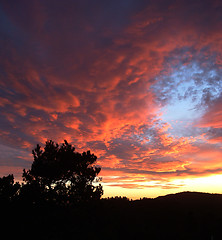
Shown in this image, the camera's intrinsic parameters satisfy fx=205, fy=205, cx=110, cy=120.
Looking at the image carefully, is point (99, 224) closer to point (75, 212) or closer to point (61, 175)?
point (75, 212)

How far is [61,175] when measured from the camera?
3138 centimetres

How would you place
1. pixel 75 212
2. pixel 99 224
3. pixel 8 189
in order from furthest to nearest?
1. pixel 8 189
2. pixel 75 212
3. pixel 99 224

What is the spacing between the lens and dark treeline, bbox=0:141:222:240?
18.7 meters

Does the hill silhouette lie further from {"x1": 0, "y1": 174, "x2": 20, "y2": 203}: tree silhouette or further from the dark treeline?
{"x1": 0, "y1": 174, "x2": 20, "y2": 203}: tree silhouette

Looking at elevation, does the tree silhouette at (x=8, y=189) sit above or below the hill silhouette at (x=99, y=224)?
above

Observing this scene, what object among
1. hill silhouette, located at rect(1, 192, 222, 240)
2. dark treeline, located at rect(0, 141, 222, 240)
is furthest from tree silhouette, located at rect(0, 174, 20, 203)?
hill silhouette, located at rect(1, 192, 222, 240)

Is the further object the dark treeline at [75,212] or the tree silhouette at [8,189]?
the tree silhouette at [8,189]

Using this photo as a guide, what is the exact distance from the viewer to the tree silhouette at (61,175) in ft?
98.5

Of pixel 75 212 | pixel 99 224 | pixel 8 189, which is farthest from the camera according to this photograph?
pixel 8 189

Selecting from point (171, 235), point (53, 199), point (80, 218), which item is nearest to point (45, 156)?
point (53, 199)

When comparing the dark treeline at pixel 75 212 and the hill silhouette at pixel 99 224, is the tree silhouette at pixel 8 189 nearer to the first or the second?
the dark treeline at pixel 75 212

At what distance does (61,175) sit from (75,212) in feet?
22.7

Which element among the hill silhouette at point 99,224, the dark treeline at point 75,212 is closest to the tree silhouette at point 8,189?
the dark treeline at point 75,212

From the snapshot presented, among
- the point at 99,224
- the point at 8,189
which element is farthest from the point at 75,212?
the point at 8,189
